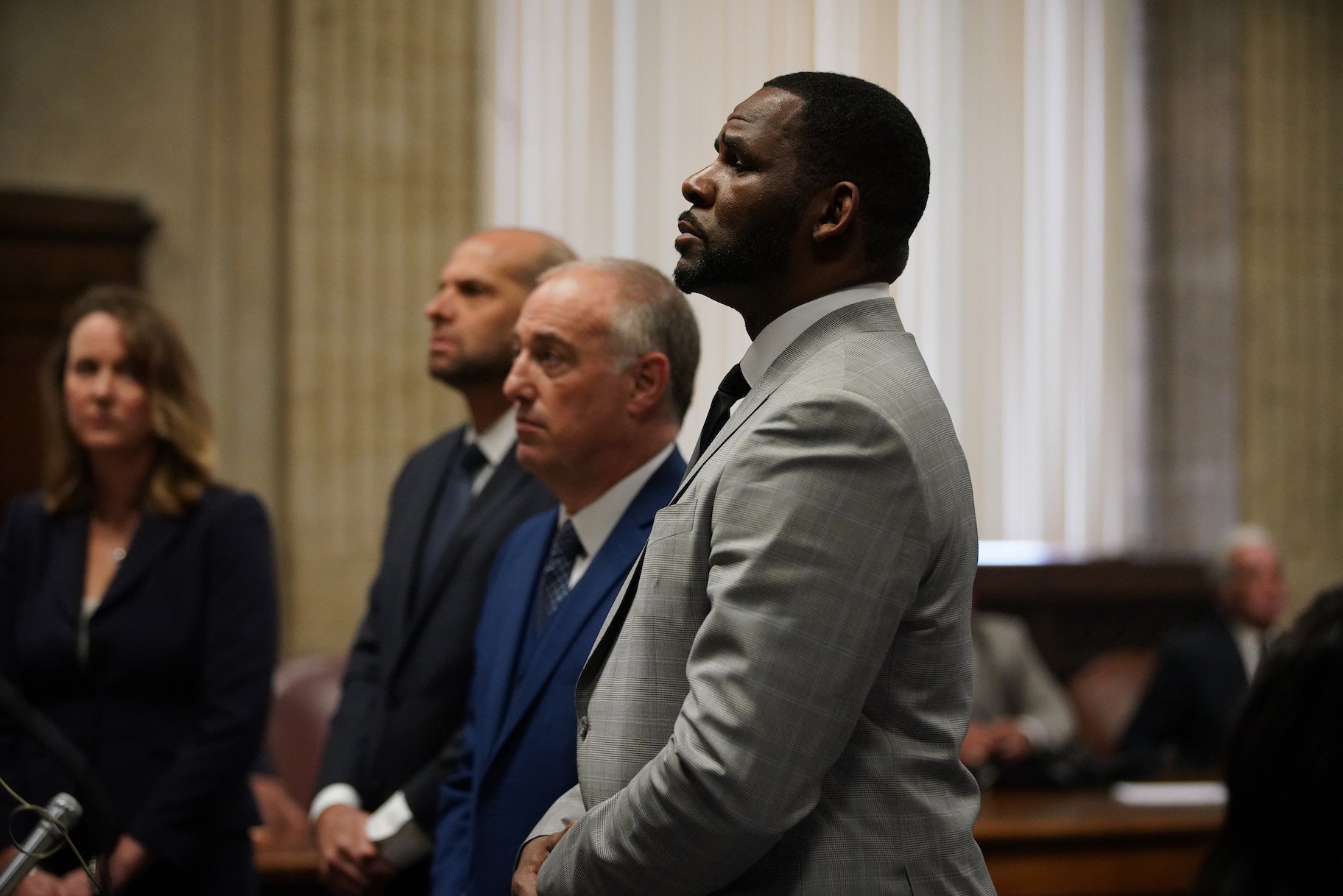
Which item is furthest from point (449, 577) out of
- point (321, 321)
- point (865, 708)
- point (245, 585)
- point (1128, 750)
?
point (1128, 750)

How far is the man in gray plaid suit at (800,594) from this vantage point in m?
1.35

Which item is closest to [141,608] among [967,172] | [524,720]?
[524,720]

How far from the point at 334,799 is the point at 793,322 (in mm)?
1407

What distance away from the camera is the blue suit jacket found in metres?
1.99

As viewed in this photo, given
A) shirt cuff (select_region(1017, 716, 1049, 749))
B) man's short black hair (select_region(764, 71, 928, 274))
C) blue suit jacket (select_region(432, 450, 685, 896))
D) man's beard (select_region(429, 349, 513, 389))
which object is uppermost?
man's short black hair (select_region(764, 71, 928, 274))

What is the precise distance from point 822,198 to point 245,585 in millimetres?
1629

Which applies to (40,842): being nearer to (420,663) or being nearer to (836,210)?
(420,663)

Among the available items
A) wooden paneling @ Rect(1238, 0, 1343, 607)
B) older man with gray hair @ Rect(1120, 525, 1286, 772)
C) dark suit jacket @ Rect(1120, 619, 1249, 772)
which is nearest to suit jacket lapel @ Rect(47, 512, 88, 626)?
A: older man with gray hair @ Rect(1120, 525, 1286, 772)

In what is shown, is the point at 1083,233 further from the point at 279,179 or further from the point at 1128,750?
the point at 279,179

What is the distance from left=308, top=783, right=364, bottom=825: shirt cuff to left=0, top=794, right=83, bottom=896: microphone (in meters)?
0.83

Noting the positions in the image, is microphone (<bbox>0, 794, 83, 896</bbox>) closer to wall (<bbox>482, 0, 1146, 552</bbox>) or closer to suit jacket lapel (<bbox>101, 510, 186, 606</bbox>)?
suit jacket lapel (<bbox>101, 510, 186, 606</bbox>)

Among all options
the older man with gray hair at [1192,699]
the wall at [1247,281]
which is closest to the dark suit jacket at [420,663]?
the older man with gray hair at [1192,699]

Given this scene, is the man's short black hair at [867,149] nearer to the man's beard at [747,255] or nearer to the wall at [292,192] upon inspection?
the man's beard at [747,255]

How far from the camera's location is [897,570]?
1387mm
